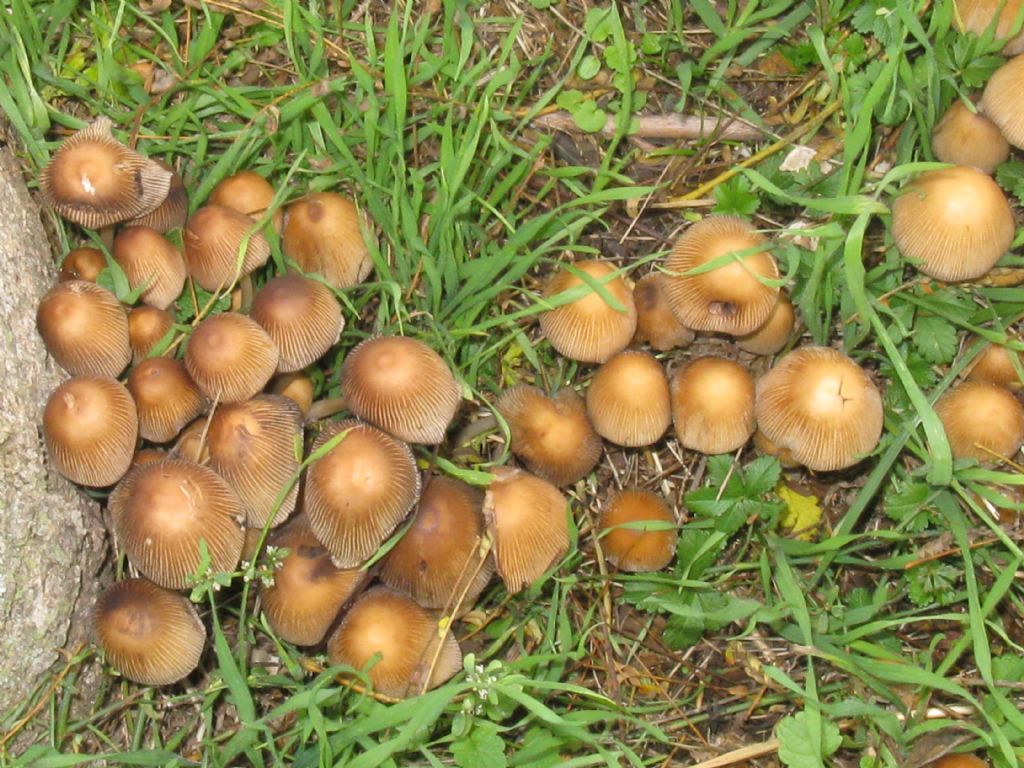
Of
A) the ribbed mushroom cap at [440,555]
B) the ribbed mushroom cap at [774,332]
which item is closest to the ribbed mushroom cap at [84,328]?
the ribbed mushroom cap at [440,555]

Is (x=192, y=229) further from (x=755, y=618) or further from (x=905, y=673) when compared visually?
(x=905, y=673)

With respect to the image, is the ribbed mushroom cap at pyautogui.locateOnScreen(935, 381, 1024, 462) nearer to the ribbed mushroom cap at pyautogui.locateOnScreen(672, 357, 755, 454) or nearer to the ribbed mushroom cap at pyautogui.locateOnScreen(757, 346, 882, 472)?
the ribbed mushroom cap at pyautogui.locateOnScreen(757, 346, 882, 472)

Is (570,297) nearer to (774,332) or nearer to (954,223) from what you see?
(774,332)

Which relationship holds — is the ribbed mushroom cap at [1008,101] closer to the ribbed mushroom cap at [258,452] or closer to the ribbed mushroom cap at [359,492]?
the ribbed mushroom cap at [359,492]

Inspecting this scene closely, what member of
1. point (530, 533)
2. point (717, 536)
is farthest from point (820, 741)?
point (530, 533)

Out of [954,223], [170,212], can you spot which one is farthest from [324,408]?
[954,223]

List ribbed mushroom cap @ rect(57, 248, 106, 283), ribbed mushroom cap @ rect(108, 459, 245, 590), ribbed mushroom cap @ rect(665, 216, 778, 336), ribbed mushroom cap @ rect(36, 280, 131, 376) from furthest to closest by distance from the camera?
ribbed mushroom cap @ rect(57, 248, 106, 283) → ribbed mushroom cap @ rect(665, 216, 778, 336) → ribbed mushroom cap @ rect(36, 280, 131, 376) → ribbed mushroom cap @ rect(108, 459, 245, 590)

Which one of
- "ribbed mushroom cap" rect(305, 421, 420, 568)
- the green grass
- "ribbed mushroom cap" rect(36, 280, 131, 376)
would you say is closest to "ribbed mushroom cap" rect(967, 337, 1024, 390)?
the green grass
